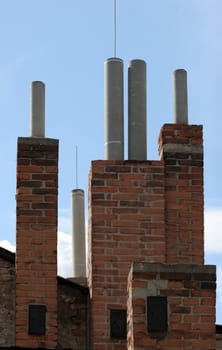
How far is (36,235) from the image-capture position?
14.9m

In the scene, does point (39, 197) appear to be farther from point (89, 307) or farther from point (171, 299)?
point (171, 299)

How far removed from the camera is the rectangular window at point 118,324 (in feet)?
48.3

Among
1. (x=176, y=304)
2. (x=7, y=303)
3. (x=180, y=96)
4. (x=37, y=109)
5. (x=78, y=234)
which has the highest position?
(x=180, y=96)

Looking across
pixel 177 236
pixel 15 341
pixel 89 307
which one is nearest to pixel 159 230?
pixel 177 236

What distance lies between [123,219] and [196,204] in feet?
3.23

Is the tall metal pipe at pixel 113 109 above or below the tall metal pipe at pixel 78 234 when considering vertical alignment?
above

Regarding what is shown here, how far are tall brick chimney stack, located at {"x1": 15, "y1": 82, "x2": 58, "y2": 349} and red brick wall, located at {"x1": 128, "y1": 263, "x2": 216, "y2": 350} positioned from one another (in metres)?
1.80

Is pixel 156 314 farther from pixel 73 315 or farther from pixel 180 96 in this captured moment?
pixel 180 96

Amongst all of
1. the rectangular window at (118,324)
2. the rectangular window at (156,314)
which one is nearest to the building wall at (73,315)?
the rectangular window at (118,324)

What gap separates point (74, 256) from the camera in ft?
62.5

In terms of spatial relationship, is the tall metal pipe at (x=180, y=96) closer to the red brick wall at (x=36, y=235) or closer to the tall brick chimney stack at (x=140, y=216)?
the tall brick chimney stack at (x=140, y=216)

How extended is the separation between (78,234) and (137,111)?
3.99m

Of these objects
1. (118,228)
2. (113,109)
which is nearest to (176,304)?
(118,228)

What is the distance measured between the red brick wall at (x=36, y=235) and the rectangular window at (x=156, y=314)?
2.16 meters
